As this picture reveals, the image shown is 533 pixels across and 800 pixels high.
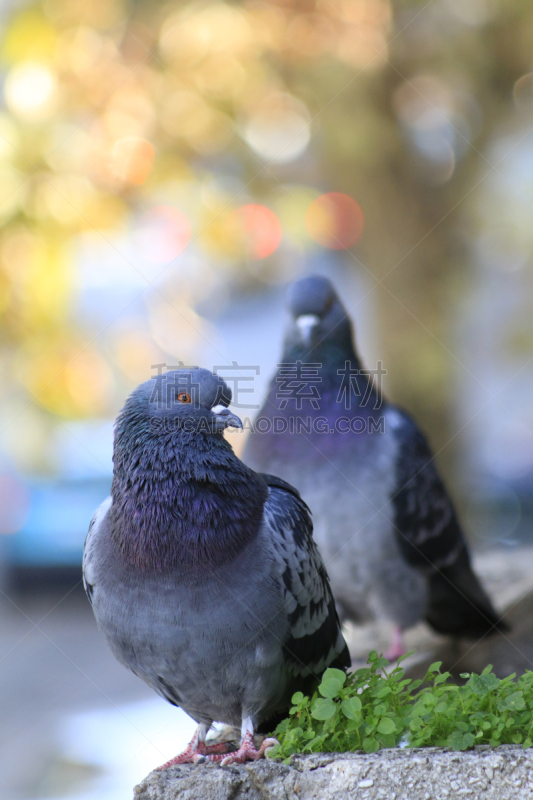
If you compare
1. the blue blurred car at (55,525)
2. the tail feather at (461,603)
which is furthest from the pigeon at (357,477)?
the blue blurred car at (55,525)

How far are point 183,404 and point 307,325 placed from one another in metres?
1.43

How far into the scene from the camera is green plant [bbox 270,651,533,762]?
82.0 inches

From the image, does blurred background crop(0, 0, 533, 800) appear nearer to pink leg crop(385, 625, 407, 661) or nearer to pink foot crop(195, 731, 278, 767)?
pink leg crop(385, 625, 407, 661)

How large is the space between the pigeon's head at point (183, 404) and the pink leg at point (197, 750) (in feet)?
3.51

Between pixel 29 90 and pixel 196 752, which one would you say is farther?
pixel 29 90

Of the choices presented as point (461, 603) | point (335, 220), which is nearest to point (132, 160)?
point (335, 220)

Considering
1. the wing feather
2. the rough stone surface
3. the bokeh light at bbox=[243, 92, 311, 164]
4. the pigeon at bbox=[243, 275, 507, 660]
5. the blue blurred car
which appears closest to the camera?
the rough stone surface

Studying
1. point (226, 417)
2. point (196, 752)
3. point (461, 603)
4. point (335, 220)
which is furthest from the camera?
point (335, 220)

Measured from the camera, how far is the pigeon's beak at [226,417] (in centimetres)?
231

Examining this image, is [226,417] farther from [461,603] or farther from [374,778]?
[461,603]

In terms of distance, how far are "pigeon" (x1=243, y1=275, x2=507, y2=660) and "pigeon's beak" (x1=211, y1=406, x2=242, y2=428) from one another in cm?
121

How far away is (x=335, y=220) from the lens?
18.3 ft

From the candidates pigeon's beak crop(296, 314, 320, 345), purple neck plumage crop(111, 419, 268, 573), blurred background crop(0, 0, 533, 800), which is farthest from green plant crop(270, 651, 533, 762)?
blurred background crop(0, 0, 533, 800)

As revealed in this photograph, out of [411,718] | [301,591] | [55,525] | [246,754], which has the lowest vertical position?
[55,525]
